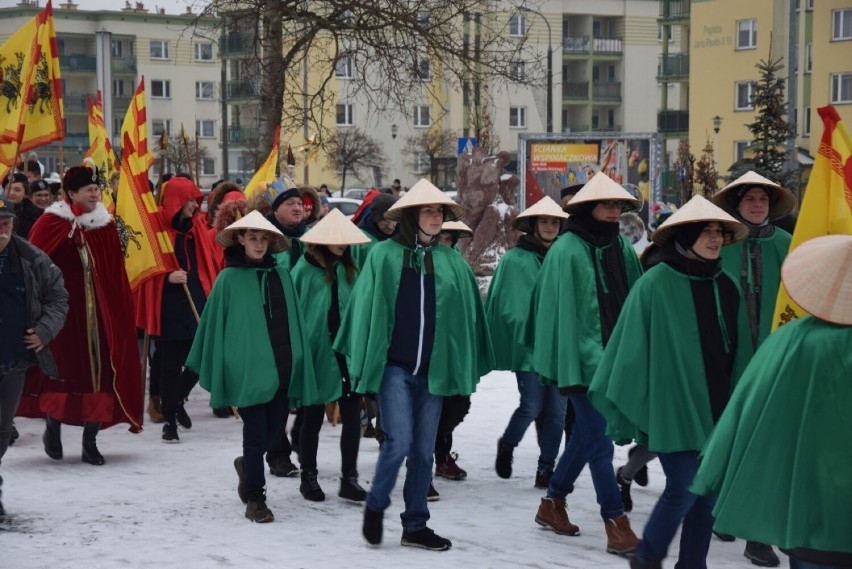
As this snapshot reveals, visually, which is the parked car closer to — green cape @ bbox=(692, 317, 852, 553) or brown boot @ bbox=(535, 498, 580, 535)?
brown boot @ bbox=(535, 498, 580, 535)

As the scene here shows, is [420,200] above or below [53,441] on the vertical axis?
above

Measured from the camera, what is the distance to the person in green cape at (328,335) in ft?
27.8

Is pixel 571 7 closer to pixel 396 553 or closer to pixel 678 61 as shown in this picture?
pixel 678 61

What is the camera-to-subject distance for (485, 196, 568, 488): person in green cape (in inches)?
343

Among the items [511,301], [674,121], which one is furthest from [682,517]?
[674,121]

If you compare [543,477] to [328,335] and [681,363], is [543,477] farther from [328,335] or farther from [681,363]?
[681,363]

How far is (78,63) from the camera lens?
7512 cm

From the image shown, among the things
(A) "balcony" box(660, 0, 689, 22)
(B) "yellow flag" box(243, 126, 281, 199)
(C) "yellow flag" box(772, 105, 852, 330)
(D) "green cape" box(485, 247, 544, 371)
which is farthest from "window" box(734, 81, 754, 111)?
(C) "yellow flag" box(772, 105, 852, 330)

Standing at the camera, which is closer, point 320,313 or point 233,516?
point 233,516

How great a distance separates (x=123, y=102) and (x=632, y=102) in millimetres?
29619

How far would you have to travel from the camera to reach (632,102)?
69.4m

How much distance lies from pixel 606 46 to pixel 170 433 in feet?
199

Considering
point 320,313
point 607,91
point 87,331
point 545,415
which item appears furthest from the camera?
point 607,91

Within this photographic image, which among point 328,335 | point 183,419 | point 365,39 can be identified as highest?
point 365,39
